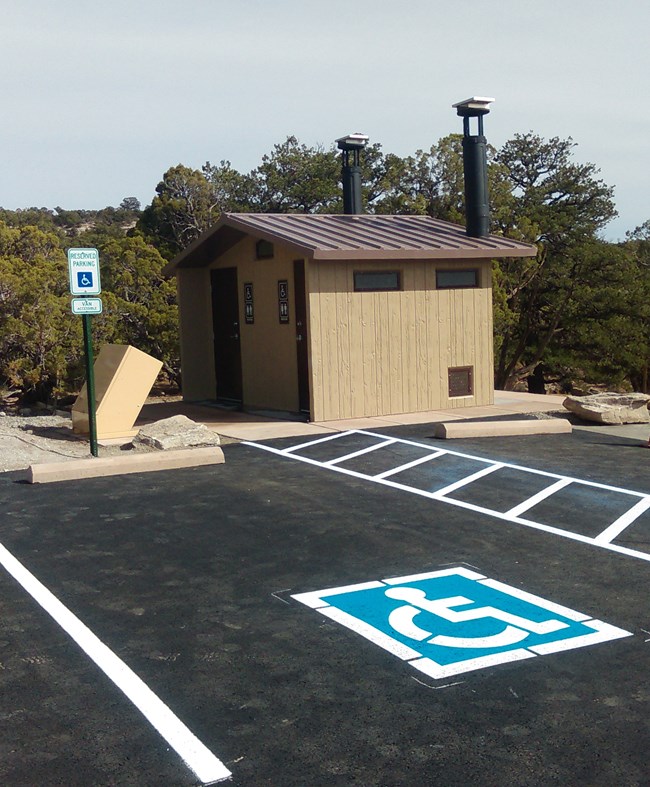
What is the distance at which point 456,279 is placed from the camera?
1505cm

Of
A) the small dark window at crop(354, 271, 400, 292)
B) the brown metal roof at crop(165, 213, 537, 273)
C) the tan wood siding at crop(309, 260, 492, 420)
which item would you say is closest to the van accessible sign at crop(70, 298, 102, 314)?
the brown metal roof at crop(165, 213, 537, 273)

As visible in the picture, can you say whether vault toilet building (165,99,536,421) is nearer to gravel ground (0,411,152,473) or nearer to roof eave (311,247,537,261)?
roof eave (311,247,537,261)

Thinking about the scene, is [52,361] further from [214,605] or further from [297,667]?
[297,667]

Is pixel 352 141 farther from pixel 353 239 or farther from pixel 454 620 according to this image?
pixel 454 620

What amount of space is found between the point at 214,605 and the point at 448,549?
204 cm

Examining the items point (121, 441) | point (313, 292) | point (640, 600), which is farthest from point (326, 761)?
point (313, 292)

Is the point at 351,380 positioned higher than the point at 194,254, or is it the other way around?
the point at 194,254

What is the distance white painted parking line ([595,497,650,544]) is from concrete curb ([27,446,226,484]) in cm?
464

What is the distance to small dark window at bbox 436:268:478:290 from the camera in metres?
14.9

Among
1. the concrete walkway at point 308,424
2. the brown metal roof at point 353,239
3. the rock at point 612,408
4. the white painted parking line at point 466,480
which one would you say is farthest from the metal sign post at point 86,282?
the rock at point 612,408

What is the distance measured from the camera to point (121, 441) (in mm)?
12586

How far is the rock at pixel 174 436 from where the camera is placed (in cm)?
1124

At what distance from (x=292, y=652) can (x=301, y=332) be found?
959 cm

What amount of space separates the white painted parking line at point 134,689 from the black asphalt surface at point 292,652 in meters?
0.05
